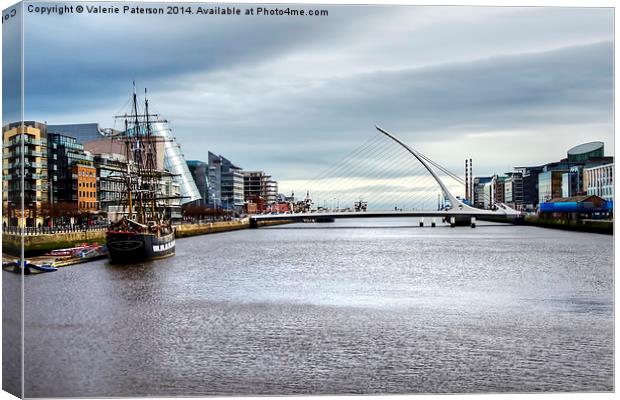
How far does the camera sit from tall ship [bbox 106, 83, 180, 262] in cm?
886

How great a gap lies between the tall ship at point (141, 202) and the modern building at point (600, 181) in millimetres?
4086

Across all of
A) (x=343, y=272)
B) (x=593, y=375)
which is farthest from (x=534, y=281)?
(x=593, y=375)

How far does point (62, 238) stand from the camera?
341 inches

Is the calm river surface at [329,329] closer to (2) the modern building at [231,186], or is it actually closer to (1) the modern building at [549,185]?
(1) the modern building at [549,185]

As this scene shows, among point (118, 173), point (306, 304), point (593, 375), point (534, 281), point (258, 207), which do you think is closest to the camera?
point (593, 375)

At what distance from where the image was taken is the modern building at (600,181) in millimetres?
7168

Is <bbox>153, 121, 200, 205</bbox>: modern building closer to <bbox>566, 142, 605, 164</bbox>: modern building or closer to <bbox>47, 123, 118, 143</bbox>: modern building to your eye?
<bbox>47, 123, 118, 143</bbox>: modern building

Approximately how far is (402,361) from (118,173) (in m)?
5.97

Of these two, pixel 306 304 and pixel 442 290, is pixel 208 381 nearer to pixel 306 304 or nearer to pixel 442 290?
pixel 306 304

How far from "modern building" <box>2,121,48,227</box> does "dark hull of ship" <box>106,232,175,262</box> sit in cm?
510

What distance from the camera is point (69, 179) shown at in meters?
9.07

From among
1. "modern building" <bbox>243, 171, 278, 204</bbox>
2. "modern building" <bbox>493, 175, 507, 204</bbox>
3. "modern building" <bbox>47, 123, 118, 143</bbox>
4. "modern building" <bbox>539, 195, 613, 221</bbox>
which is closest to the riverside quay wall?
"modern building" <bbox>47, 123, 118, 143</bbox>

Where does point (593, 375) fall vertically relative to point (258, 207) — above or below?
below

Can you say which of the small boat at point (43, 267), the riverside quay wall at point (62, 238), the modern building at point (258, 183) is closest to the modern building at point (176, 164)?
the modern building at point (258, 183)
